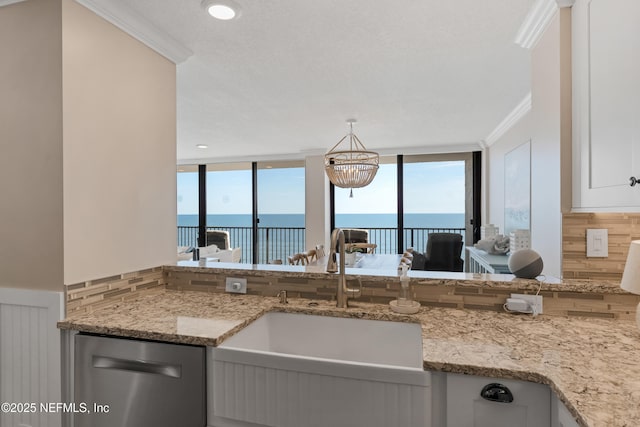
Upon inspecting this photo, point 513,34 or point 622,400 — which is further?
point 513,34

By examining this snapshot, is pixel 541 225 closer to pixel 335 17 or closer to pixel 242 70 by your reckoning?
pixel 335 17

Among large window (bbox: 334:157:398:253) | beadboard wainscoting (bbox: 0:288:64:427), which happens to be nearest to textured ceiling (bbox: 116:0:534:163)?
beadboard wainscoting (bbox: 0:288:64:427)

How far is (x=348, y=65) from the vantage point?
7.96 ft

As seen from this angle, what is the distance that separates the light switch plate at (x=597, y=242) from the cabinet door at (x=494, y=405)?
2.81ft

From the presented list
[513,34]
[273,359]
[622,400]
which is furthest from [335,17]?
[622,400]

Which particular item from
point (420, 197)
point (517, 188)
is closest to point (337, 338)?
point (517, 188)

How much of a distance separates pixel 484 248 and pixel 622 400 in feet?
11.4

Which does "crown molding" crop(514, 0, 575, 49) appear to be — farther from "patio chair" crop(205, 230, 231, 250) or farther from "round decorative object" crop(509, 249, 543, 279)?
"patio chair" crop(205, 230, 231, 250)

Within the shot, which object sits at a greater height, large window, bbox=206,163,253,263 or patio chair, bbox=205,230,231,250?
large window, bbox=206,163,253,263

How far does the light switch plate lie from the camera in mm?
1509

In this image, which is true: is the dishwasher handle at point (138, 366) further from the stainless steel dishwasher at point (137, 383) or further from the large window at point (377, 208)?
the large window at point (377, 208)

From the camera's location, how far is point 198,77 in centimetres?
265

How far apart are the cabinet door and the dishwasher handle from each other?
97 centimetres

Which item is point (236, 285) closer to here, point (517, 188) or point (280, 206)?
point (517, 188)
